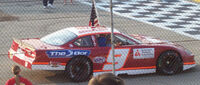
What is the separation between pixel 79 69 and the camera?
303 inches

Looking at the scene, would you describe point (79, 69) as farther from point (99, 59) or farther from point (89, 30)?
point (89, 30)

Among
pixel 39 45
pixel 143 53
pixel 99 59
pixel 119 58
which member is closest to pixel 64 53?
pixel 39 45

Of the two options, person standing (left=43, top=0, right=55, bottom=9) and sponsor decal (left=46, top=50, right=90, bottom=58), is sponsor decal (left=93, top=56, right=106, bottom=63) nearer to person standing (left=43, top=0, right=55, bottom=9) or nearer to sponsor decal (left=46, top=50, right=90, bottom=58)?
sponsor decal (left=46, top=50, right=90, bottom=58)

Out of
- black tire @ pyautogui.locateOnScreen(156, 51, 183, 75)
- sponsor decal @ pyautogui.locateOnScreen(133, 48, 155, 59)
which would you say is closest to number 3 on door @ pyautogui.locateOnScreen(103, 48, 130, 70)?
sponsor decal @ pyautogui.locateOnScreen(133, 48, 155, 59)

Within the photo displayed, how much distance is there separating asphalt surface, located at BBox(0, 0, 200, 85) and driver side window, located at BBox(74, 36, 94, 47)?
0.57m

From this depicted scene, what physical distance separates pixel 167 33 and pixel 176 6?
5562 mm

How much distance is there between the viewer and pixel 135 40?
823 centimetres

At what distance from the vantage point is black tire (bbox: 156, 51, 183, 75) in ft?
26.9

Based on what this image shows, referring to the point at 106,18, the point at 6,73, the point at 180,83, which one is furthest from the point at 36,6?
the point at 180,83

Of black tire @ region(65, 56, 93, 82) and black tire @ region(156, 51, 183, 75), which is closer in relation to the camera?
black tire @ region(65, 56, 93, 82)

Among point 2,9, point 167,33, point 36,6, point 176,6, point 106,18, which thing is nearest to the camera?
point 167,33

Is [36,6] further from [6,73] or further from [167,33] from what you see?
[6,73]

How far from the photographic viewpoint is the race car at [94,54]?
7539 millimetres

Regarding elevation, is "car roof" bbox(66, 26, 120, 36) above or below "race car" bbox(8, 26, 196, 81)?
above
